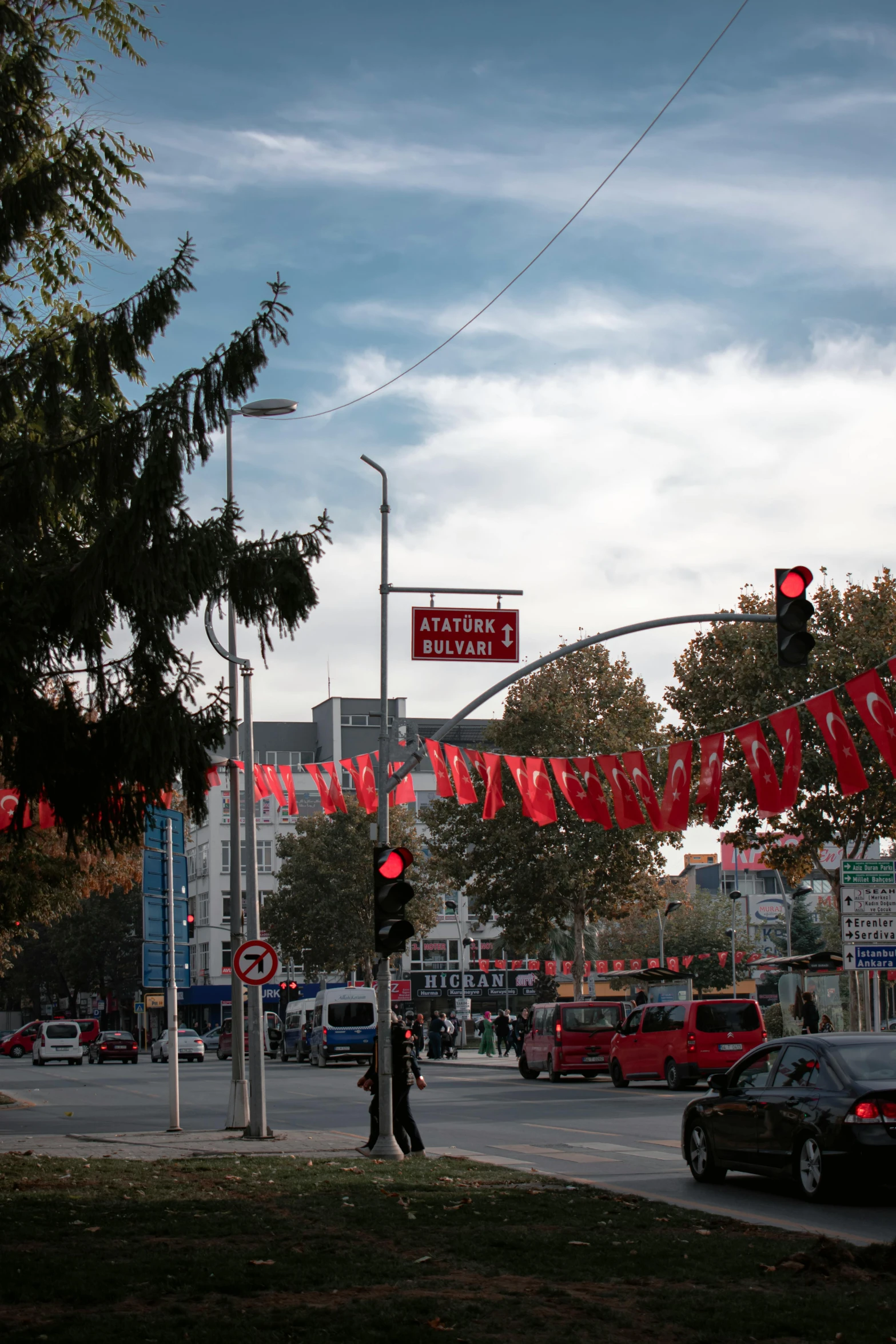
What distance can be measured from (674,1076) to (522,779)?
31.0ft

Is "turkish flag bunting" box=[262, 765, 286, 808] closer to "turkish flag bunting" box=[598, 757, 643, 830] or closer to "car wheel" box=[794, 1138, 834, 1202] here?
"turkish flag bunting" box=[598, 757, 643, 830]

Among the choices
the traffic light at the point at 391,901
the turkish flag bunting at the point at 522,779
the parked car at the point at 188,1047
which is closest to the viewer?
the traffic light at the point at 391,901

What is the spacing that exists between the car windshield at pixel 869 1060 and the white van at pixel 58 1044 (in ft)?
175

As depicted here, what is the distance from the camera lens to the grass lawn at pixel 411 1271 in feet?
24.0

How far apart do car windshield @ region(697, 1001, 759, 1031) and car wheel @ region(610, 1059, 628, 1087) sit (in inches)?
126

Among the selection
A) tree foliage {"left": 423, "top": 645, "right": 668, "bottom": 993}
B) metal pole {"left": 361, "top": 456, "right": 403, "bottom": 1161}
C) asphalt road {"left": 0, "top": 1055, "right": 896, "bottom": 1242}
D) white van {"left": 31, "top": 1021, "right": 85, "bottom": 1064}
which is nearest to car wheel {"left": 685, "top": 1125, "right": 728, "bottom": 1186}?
asphalt road {"left": 0, "top": 1055, "right": 896, "bottom": 1242}

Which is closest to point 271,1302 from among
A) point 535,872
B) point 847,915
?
point 847,915

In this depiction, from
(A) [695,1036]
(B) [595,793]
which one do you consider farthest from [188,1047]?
(B) [595,793]

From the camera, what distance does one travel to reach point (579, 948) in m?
53.0

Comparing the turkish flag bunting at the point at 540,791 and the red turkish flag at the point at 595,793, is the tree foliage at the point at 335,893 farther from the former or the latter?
the red turkish flag at the point at 595,793

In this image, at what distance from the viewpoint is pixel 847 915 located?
2244cm

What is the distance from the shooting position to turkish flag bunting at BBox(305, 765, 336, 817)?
90.0 feet

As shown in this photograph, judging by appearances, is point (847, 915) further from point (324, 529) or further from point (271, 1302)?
point (271, 1302)

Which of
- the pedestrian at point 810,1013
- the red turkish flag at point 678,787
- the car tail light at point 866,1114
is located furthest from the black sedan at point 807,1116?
the pedestrian at point 810,1013
